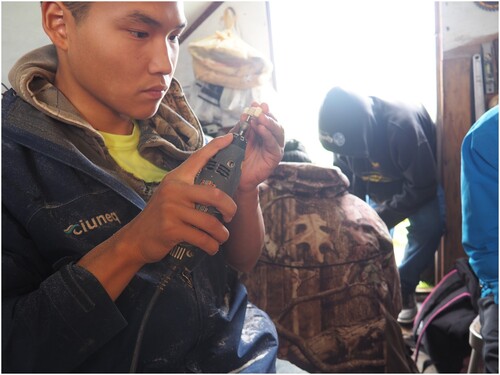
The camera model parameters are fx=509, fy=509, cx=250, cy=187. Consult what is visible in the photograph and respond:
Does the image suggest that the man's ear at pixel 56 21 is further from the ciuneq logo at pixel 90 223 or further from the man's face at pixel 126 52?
the ciuneq logo at pixel 90 223

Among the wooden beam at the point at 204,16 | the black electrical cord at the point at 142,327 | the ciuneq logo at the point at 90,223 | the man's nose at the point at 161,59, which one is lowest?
the black electrical cord at the point at 142,327

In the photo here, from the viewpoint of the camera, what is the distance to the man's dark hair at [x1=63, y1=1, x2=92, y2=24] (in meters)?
0.68

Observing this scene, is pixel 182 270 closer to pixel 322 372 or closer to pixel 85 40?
pixel 85 40

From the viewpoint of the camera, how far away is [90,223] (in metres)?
0.68

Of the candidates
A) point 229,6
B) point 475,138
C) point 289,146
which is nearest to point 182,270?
point 475,138

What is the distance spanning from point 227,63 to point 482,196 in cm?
166

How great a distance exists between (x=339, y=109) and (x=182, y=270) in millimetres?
1908

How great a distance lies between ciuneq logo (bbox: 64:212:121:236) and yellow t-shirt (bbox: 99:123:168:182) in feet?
0.36

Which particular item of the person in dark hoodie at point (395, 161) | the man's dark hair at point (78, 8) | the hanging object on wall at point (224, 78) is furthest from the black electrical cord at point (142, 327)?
the hanging object on wall at point (224, 78)

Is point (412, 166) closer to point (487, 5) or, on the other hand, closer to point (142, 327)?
point (487, 5)

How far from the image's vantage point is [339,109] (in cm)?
240

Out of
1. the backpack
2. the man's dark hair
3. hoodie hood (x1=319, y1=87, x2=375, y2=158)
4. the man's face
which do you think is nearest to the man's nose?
the man's face

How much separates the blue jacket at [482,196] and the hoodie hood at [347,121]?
3.40 feet

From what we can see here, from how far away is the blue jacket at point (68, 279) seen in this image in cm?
61
